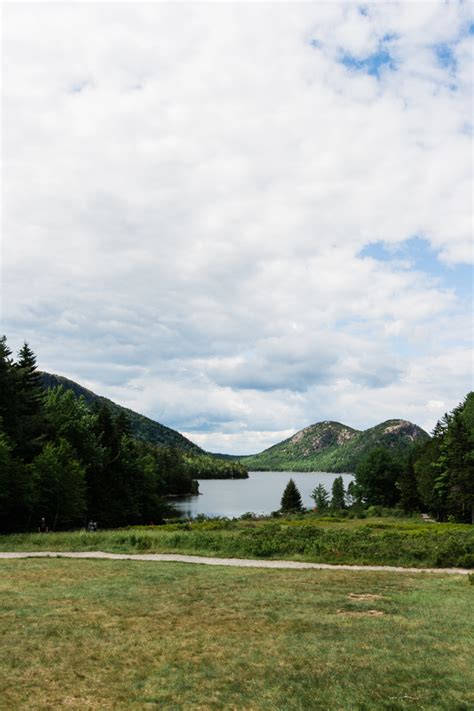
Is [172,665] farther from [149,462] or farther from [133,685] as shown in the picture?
[149,462]

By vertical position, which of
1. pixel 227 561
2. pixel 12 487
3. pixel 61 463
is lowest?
pixel 227 561

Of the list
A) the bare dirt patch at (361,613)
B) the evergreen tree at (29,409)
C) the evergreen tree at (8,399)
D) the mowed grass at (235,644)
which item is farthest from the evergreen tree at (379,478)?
the bare dirt patch at (361,613)

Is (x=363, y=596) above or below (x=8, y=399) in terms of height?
below

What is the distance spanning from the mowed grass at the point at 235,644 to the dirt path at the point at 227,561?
3.95 m

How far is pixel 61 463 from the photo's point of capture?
44062mm

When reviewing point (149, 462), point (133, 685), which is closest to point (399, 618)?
point (133, 685)

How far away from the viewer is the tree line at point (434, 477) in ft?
193

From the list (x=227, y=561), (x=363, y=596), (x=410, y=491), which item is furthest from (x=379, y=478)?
(x=363, y=596)

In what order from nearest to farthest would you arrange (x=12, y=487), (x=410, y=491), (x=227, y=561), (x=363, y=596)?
(x=363, y=596) < (x=227, y=561) < (x=12, y=487) < (x=410, y=491)

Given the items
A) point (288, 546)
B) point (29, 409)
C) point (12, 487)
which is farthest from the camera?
point (29, 409)

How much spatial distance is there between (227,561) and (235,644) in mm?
13589

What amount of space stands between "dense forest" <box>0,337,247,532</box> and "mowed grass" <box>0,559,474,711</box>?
25.2m

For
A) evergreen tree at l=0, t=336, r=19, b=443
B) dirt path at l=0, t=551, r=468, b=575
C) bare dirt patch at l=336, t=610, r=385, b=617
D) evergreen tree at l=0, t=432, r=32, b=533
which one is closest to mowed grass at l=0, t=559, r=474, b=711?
bare dirt patch at l=336, t=610, r=385, b=617

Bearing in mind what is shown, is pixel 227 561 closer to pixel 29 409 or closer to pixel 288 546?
pixel 288 546
